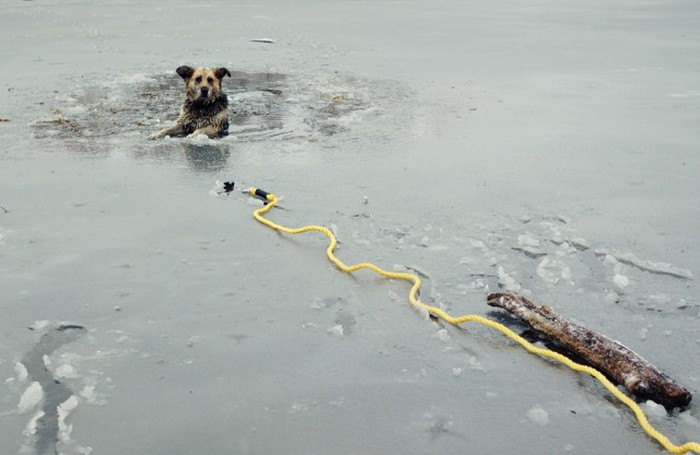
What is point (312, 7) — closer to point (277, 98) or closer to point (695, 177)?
point (277, 98)

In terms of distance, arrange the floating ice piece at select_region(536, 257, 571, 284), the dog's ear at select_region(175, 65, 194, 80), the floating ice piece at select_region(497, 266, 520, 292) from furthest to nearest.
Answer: the dog's ear at select_region(175, 65, 194, 80) → the floating ice piece at select_region(536, 257, 571, 284) → the floating ice piece at select_region(497, 266, 520, 292)

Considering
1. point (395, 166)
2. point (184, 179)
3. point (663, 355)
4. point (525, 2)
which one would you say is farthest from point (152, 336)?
point (525, 2)

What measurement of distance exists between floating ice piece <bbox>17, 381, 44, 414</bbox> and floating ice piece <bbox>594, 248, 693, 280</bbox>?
10.9 ft

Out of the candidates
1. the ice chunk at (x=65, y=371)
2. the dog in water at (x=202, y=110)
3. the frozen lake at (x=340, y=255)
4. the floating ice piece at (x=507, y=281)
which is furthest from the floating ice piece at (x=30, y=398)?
the dog in water at (x=202, y=110)

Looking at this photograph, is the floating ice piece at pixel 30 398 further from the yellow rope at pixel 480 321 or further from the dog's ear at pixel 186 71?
the dog's ear at pixel 186 71

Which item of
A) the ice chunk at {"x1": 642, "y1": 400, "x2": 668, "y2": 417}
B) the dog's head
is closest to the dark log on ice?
the ice chunk at {"x1": 642, "y1": 400, "x2": 668, "y2": 417}

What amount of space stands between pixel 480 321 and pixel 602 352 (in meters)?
0.64

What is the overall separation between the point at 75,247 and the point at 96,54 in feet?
32.3

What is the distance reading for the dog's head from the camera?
8.39 m

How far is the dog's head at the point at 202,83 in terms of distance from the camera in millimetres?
8391

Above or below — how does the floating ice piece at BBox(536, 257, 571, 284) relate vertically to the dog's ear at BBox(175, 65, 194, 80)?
below

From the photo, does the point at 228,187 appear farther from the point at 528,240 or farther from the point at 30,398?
the point at 30,398

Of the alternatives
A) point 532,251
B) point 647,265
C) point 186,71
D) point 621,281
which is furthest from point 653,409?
point 186,71

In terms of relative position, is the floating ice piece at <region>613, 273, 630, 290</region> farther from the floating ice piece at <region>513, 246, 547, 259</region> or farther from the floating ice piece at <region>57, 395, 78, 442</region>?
the floating ice piece at <region>57, 395, 78, 442</region>
